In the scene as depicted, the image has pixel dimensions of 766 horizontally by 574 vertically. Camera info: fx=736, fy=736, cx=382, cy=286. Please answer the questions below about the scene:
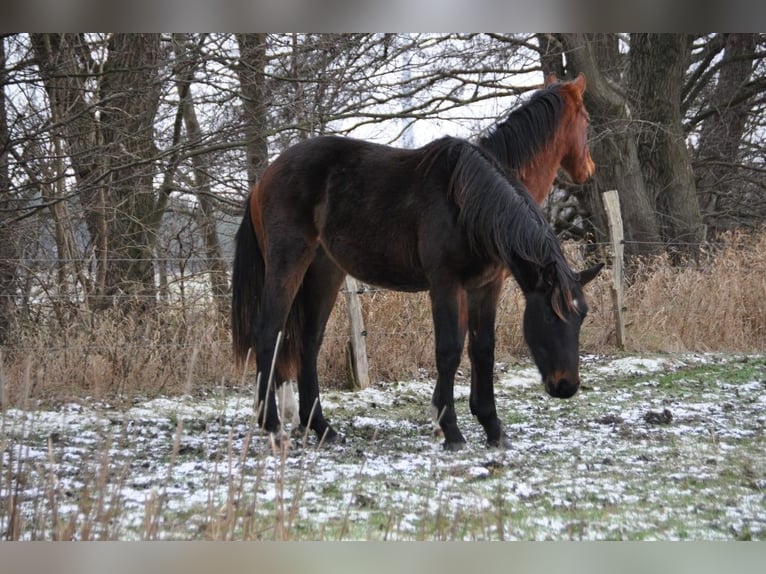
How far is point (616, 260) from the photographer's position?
6.81 meters

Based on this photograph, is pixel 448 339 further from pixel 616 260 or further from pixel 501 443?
pixel 616 260

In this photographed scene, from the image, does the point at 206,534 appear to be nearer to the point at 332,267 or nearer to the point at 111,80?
the point at 332,267

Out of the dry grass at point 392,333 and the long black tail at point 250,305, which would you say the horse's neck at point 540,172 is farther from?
the dry grass at point 392,333

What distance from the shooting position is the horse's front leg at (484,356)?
12.0ft

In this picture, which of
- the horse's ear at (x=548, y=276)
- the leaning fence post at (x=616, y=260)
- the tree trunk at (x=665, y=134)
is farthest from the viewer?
Result: the tree trunk at (x=665, y=134)

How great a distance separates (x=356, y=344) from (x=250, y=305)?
1.62 meters

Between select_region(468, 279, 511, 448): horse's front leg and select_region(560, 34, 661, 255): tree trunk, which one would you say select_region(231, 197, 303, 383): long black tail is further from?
select_region(560, 34, 661, 255): tree trunk

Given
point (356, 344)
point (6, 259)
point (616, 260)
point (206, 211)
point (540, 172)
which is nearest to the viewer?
point (540, 172)

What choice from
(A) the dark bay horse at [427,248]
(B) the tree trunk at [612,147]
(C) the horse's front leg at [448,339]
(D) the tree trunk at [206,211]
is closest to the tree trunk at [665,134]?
(B) the tree trunk at [612,147]

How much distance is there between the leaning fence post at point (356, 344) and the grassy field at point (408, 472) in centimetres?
27

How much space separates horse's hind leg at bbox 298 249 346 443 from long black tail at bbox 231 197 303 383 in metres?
0.05

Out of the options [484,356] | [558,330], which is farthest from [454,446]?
[558,330]

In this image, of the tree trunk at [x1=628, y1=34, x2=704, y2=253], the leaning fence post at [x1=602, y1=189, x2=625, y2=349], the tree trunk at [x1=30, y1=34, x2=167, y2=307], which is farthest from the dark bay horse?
the tree trunk at [x1=628, y1=34, x2=704, y2=253]
